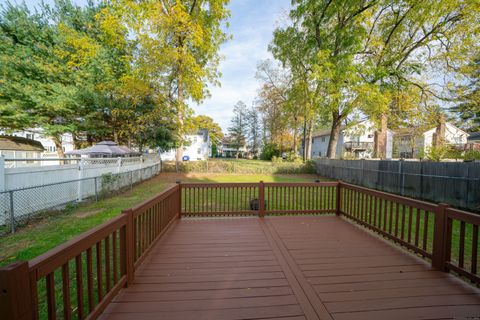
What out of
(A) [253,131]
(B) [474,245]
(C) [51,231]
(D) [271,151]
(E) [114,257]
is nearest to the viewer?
(E) [114,257]

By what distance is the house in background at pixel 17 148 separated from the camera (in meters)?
14.6

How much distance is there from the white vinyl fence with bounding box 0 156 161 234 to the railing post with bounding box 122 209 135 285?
3.60 metres

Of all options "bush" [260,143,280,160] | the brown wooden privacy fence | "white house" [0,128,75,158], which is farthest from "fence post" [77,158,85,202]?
"bush" [260,143,280,160]

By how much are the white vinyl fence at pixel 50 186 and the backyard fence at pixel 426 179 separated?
36.8 ft

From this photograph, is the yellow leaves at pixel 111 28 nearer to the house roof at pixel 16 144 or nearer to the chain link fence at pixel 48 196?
the chain link fence at pixel 48 196

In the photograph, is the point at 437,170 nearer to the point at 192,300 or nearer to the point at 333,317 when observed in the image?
the point at 333,317

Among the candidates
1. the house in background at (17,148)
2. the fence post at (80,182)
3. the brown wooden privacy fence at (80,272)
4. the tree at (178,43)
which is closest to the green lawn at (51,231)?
the fence post at (80,182)

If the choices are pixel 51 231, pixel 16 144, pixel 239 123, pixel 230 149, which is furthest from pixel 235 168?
pixel 230 149

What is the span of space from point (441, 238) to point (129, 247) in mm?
3657

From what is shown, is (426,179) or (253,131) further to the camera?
(253,131)

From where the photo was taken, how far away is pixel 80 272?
155 cm

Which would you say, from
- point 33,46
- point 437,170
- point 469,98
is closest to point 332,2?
point 469,98

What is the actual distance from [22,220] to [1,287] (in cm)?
508

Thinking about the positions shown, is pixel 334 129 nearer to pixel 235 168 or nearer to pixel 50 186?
pixel 235 168
